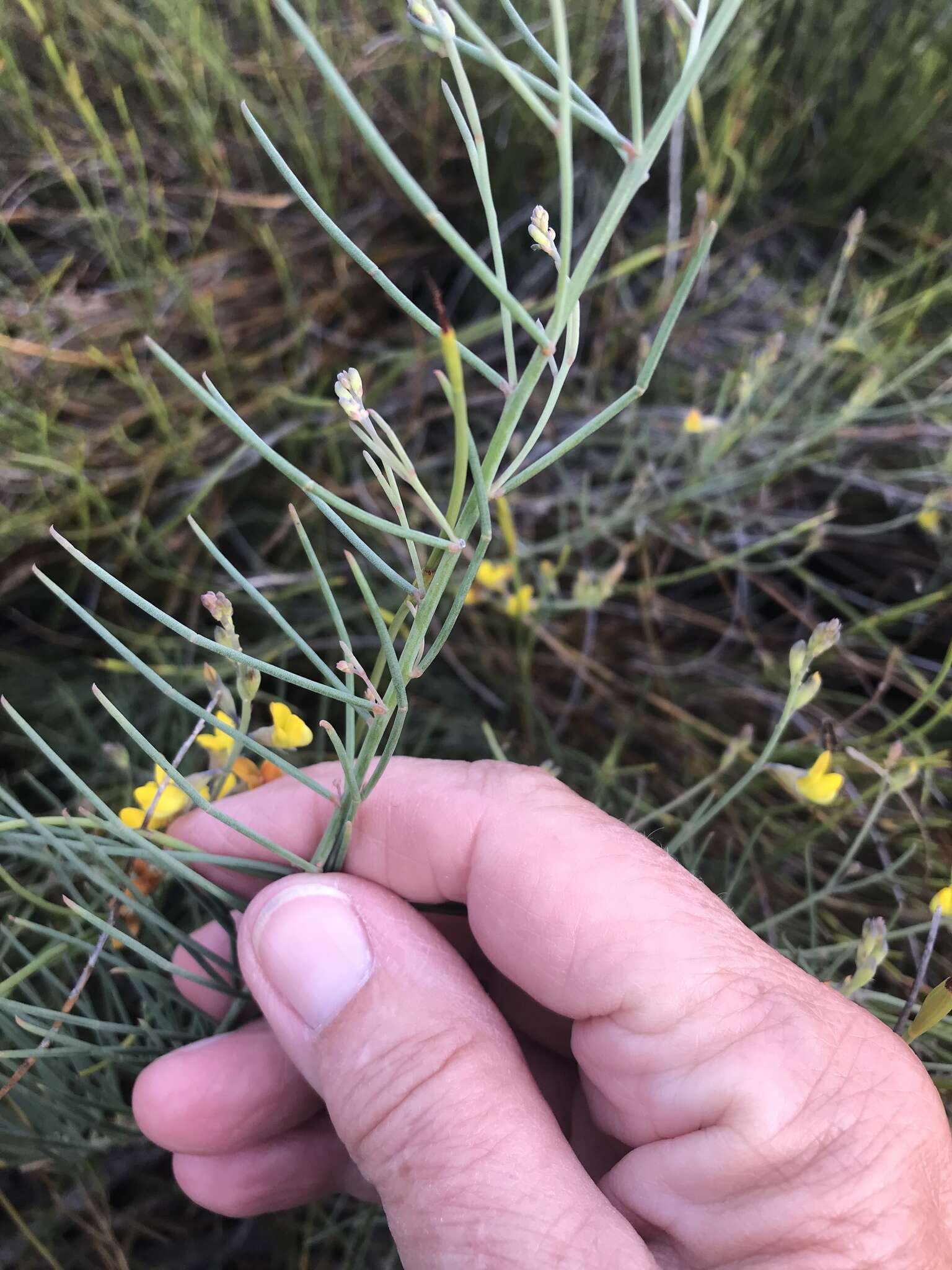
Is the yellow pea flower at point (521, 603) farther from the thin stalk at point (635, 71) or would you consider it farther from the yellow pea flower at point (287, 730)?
→ the thin stalk at point (635, 71)

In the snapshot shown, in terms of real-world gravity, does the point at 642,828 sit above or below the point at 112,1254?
above

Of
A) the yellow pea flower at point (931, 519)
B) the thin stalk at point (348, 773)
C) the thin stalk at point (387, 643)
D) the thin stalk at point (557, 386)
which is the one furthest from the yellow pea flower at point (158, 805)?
the yellow pea flower at point (931, 519)

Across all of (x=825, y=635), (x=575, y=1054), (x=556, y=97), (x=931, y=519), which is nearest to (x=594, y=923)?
(x=575, y=1054)

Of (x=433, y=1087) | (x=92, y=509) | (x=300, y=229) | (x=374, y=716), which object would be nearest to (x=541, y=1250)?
(x=433, y=1087)

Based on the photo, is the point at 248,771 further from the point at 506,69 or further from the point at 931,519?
the point at 931,519

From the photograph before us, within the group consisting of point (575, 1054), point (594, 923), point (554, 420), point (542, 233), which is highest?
point (542, 233)

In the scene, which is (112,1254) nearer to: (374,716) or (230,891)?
(230,891)
